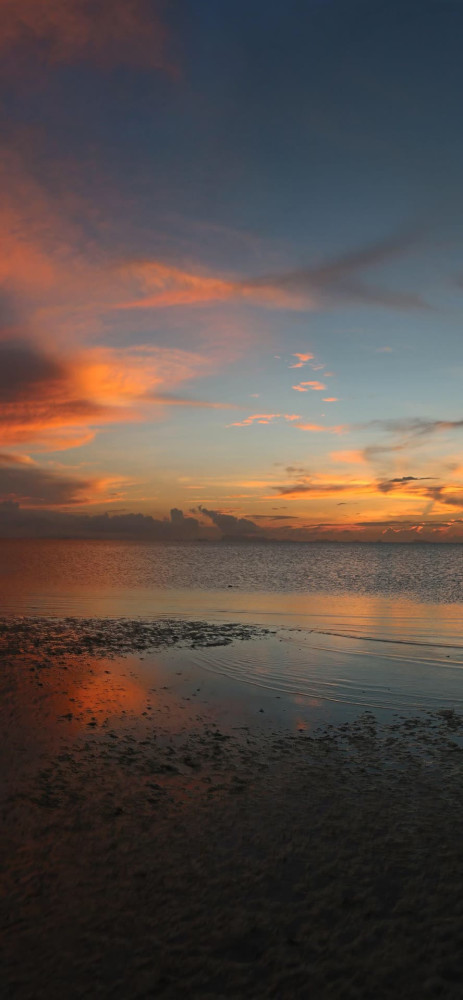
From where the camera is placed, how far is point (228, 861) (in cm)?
841

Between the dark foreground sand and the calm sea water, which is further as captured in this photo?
the calm sea water

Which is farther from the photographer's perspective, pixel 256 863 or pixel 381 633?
pixel 381 633

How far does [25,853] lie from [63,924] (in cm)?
176

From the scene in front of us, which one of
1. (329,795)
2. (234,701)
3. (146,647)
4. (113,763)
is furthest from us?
(146,647)

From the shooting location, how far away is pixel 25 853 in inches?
332

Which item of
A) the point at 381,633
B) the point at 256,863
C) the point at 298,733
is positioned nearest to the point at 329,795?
the point at 256,863

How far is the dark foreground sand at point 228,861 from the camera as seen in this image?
20.9ft

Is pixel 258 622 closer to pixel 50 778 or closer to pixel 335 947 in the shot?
pixel 50 778

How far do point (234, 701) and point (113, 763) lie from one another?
577 centimetres

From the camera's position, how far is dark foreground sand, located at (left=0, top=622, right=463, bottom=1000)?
636 centimetres

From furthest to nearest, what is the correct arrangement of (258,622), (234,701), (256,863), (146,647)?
1. (258,622)
2. (146,647)
3. (234,701)
4. (256,863)

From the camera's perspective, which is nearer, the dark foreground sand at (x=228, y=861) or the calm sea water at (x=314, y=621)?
the dark foreground sand at (x=228, y=861)

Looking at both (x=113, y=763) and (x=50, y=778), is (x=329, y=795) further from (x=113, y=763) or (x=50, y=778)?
(x=50, y=778)

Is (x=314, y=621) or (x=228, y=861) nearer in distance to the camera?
(x=228, y=861)
